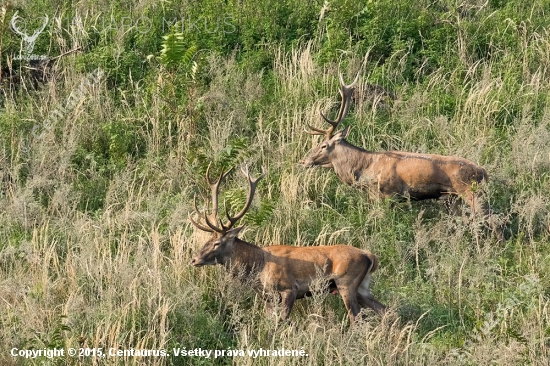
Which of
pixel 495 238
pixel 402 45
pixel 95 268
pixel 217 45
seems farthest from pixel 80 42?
pixel 495 238

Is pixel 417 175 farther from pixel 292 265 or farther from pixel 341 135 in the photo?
pixel 292 265

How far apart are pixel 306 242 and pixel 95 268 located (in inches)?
101

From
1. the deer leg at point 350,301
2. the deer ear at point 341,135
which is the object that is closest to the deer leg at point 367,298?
the deer leg at point 350,301

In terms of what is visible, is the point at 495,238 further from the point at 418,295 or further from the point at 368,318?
the point at 368,318

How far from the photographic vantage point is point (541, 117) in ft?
49.3

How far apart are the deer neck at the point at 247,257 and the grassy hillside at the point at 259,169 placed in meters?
0.20

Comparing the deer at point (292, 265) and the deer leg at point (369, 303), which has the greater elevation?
the deer at point (292, 265)

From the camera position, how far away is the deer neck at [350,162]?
1360cm

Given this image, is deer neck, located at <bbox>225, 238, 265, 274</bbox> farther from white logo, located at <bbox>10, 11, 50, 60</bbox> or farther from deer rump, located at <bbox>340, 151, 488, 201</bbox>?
white logo, located at <bbox>10, 11, 50, 60</bbox>

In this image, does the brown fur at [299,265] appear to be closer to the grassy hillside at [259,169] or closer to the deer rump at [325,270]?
the deer rump at [325,270]

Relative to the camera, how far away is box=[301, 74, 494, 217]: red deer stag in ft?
42.7

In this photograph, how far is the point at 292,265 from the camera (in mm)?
11352

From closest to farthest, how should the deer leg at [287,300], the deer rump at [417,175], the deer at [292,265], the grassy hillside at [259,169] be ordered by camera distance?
the grassy hillside at [259,169] < the deer leg at [287,300] < the deer at [292,265] < the deer rump at [417,175]

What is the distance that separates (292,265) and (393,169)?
2.52 meters
